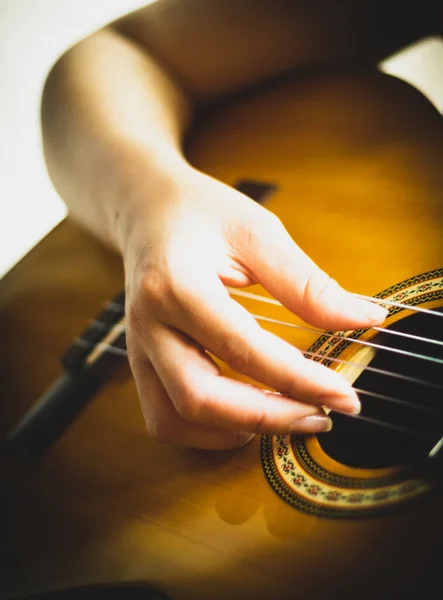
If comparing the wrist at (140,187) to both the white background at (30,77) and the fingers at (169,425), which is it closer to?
the fingers at (169,425)

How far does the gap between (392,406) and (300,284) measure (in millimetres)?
256

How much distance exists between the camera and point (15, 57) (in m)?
1.19

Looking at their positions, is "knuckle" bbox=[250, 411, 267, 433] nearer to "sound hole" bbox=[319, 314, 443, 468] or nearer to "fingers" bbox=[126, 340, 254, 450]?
"fingers" bbox=[126, 340, 254, 450]

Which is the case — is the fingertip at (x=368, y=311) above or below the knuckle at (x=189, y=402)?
above

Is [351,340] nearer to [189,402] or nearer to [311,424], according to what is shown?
[311,424]

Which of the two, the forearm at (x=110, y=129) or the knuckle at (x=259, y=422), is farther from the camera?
the forearm at (x=110, y=129)

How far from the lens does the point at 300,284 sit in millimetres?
435

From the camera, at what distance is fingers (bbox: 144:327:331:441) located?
41 centimetres

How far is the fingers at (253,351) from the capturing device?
396mm

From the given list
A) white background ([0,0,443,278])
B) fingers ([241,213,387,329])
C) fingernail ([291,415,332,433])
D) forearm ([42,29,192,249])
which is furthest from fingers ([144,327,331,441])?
white background ([0,0,443,278])

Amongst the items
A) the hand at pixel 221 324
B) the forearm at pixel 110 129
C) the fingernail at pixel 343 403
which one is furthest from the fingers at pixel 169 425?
the forearm at pixel 110 129

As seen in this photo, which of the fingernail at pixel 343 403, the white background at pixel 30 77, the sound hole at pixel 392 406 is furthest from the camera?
the white background at pixel 30 77

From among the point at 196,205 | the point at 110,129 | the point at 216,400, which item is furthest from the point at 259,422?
the point at 110,129

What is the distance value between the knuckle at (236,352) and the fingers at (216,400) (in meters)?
0.02
